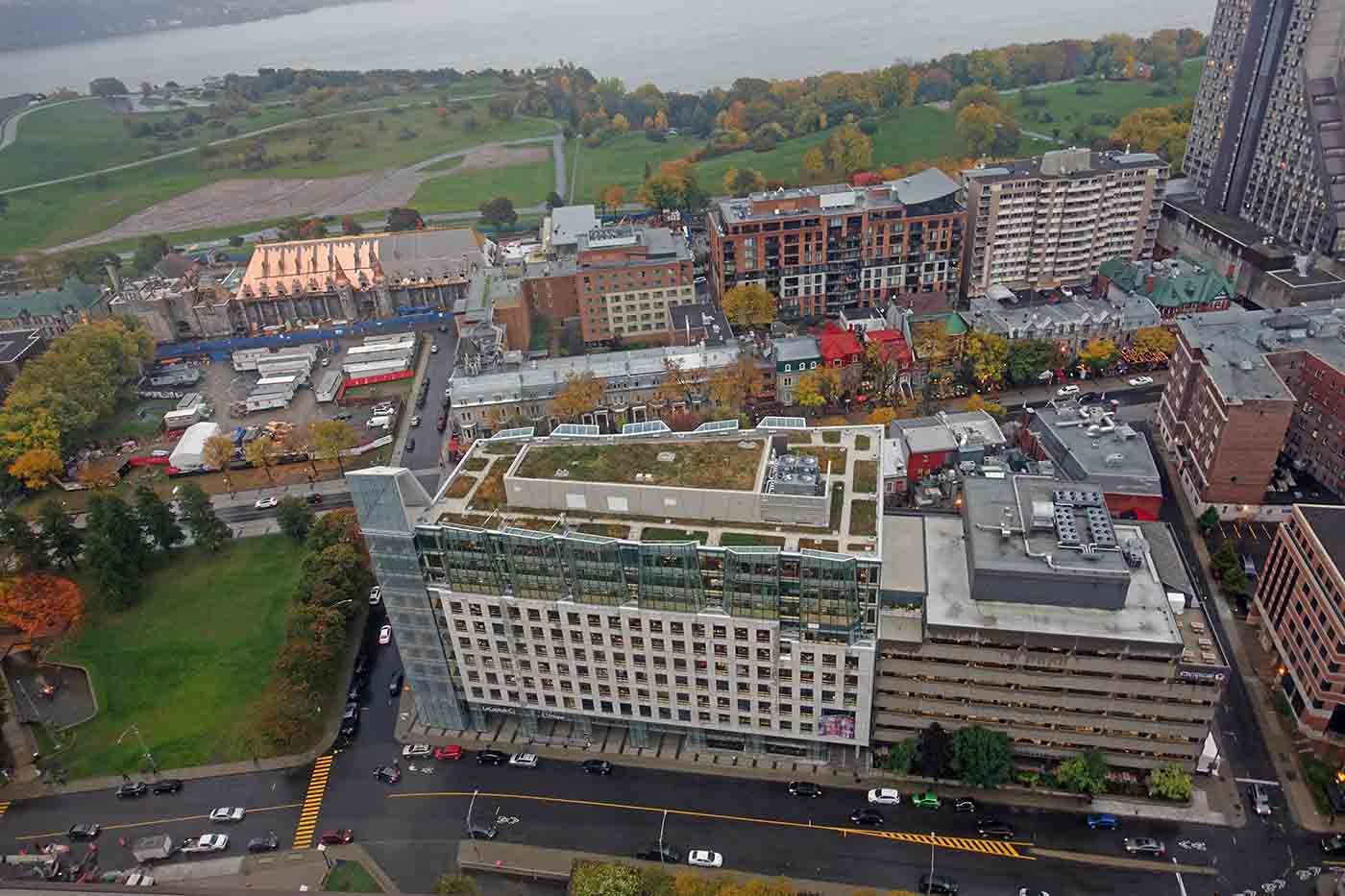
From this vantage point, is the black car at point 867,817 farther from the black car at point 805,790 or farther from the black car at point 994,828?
the black car at point 994,828

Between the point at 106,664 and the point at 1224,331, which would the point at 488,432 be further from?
the point at 1224,331

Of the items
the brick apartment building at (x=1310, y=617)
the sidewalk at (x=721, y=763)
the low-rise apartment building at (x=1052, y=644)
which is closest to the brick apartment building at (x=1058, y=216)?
the brick apartment building at (x=1310, y=617)

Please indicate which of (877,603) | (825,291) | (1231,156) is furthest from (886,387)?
(1231,156)

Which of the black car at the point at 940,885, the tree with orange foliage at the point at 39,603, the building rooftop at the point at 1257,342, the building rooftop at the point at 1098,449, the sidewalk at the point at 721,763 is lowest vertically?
the black car at the point at 940,885

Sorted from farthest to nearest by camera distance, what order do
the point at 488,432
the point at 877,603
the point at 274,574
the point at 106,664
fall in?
the point at 488,432
the point at 274,574
the point at 106,664
the point at 877,603

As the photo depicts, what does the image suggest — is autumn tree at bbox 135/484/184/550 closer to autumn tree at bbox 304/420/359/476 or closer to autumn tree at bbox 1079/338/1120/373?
autumn tree at bbox 304/420/359/476

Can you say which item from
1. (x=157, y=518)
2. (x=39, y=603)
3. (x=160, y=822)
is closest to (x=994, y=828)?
(x=160, y=822)

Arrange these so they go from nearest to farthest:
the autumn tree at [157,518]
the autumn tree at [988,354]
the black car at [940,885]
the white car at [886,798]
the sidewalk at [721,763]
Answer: the black car at [940,885], the sidewalk at [721,763], the white car at [886,798], the autumn tree at [157,518], the autumn tree at [988,354]
